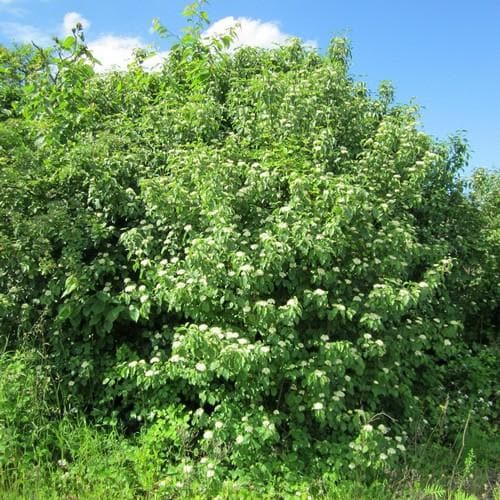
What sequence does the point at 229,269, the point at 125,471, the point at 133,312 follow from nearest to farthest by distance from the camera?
the point at 125,471, the point at 229,269, the point at 133,312

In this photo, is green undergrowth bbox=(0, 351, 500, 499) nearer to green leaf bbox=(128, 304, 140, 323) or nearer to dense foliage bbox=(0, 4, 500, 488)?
dense foliage bbox=(0, 4, 500, 488)

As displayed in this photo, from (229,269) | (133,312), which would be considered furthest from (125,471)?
(229,269)

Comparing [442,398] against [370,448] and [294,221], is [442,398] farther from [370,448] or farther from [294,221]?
[294,221]

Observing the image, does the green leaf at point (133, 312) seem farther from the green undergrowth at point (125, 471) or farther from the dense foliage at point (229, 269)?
the green undergrowth at point (125, 471)

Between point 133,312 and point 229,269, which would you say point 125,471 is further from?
point 229,269

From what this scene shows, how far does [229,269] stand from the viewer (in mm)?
3361

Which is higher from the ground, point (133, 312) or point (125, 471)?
point (133, 312)

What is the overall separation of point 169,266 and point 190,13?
277 cm

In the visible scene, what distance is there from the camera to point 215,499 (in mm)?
2947

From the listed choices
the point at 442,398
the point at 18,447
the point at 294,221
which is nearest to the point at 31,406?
the point at 18,447

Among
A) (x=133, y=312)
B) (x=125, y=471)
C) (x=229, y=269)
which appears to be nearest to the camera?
(x=125, y=471)

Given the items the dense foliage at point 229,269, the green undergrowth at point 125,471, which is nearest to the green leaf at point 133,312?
the dense foliage at point 229,269

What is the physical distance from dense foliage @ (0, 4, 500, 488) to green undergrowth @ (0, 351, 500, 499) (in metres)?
0.07

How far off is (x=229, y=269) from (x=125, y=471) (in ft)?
4.39
